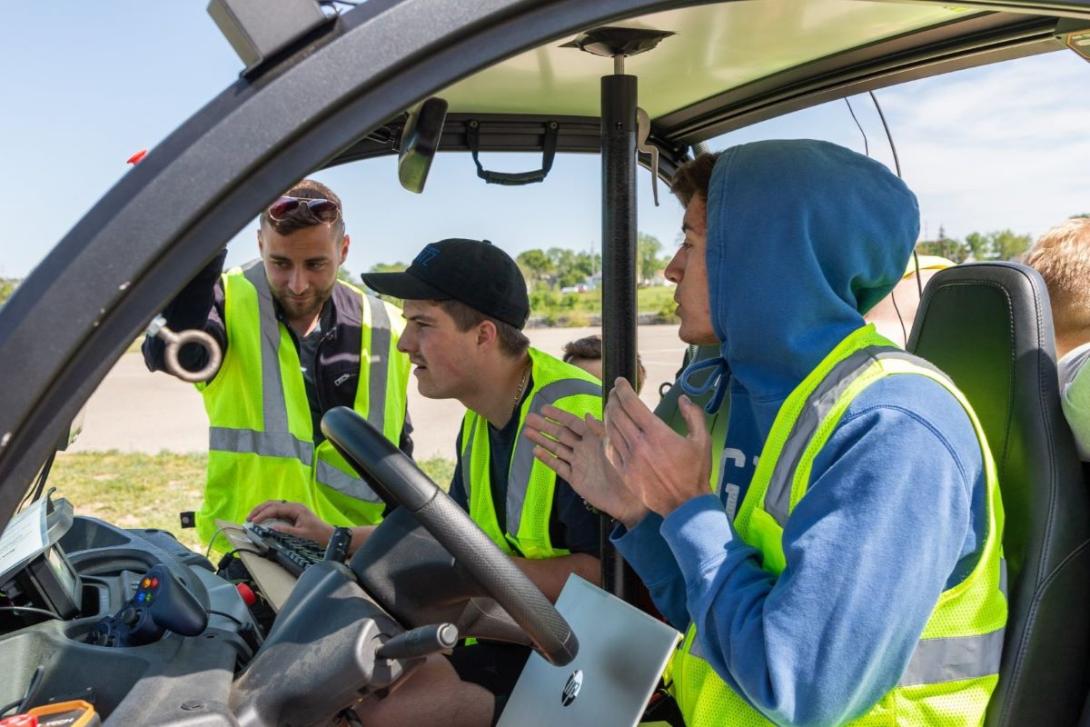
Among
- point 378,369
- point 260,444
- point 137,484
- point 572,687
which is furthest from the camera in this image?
point 137,484

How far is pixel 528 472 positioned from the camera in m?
2.34

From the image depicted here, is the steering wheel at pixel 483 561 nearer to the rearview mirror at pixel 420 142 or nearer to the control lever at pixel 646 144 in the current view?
the rearview mirror at pixel 420 142

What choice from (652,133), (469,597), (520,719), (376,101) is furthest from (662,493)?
(652,133)

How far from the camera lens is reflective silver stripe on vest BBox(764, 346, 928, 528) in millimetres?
1417

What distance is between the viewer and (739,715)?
145cm

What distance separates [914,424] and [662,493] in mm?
347

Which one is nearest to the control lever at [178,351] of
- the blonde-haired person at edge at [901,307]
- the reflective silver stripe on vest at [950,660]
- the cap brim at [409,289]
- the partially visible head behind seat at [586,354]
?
the cap brim at [409,289]

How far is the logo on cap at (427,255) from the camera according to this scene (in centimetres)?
261

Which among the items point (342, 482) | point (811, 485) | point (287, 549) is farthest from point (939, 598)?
point (342, 482)

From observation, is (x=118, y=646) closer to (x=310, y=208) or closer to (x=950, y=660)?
(x=950, y=660)

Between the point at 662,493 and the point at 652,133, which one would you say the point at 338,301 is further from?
the point at 662,493

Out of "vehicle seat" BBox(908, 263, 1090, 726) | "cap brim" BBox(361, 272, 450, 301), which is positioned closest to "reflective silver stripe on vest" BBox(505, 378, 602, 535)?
"cap brim" BBox(361, 272, 450, 301)

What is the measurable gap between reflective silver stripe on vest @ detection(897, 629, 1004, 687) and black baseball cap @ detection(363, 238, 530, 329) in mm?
1454

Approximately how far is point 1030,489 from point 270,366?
2.24 metres
